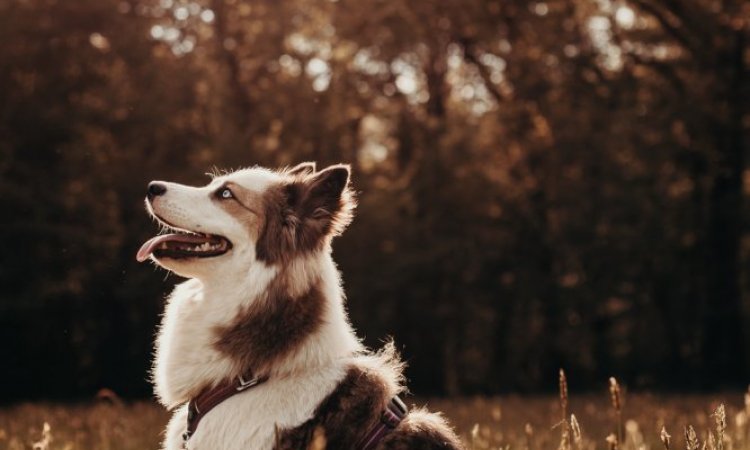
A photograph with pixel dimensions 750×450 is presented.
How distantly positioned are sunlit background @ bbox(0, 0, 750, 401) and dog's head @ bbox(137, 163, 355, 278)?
1437 cm

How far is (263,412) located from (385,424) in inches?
27.2

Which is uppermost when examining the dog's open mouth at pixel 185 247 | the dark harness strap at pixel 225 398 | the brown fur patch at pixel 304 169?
the brown fur patch at pixel 304 169

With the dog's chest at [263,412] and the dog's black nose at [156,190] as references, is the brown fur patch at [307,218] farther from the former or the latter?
the dog's chest at [263,412]

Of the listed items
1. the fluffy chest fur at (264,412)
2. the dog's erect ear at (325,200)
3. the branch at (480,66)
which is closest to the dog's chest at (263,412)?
the fluffy chest fur at (264,412)

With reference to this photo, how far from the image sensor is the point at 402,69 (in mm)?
28359

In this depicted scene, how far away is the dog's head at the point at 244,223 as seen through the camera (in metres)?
5.42

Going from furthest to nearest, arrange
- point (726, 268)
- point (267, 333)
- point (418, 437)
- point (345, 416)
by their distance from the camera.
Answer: point (726, 268), point (267, 333), point (345, 416), point (418, 437)

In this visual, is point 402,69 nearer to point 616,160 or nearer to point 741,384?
point 616,160

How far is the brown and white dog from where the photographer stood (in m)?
4.71

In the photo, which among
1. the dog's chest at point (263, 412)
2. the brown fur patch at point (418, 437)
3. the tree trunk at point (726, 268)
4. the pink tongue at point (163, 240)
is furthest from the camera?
the tree trunk at point (726, 268)

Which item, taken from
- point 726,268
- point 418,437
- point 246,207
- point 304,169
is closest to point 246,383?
point 418,437

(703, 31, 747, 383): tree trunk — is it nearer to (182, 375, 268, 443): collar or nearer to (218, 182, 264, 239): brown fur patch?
(218, 182, 264, 239): brown fur patch

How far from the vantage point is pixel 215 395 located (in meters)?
5.00

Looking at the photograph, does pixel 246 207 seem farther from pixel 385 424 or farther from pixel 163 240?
pixel 385 424
